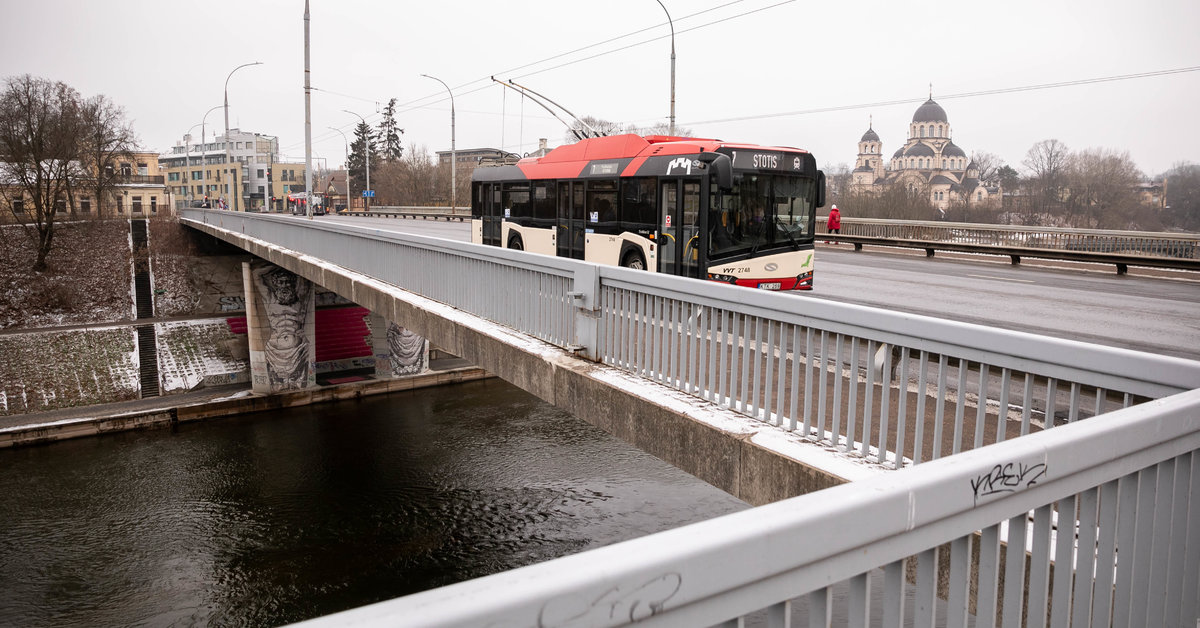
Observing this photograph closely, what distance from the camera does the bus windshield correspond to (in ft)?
45.6

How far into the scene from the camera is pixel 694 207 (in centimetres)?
1388

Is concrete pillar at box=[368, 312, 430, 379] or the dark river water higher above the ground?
concrete pillar at box=[368, 312, 430, 379]

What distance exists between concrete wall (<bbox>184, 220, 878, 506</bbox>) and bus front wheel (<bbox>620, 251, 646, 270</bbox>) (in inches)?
195

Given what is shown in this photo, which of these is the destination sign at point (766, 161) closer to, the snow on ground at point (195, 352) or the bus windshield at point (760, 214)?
the bus windshield at point (760, 214)

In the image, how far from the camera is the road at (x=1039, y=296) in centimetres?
1175

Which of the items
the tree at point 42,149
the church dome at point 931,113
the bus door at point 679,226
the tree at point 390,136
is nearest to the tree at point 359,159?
the tree at point 390,136

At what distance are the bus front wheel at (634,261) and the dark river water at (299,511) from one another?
8.18 m

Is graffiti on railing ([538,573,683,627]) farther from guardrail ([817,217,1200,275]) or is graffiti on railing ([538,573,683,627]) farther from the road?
guardrail ([817,217,1200,275])

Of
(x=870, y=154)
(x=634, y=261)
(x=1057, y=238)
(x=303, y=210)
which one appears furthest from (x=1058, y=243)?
(x=870, y=154)

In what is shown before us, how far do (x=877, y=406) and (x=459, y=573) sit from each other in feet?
53.3

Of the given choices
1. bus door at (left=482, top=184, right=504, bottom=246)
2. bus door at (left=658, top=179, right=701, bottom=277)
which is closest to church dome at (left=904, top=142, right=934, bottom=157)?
bus door at (left=482, top=184, right=504, bottom=246)

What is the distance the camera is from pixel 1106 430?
2092mm

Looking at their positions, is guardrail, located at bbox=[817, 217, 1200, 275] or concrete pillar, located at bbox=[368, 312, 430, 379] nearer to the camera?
guardrail, located at bbox=[817, 217, 1200, 275]

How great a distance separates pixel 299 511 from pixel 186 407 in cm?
1195
